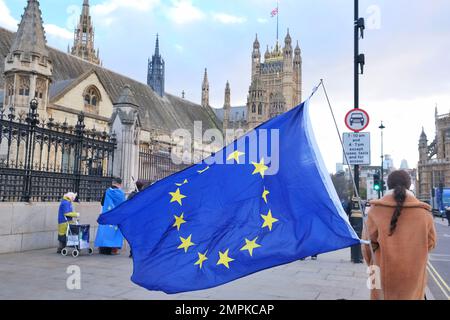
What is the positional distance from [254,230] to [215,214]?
40cm

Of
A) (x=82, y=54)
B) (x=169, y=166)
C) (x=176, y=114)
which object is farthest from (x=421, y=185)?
(x=169, y=166)

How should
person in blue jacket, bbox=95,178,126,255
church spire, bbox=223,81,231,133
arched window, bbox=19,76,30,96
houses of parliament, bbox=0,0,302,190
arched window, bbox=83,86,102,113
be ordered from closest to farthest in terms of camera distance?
person in blue jacket, bbox=95,178,126,255 < houses of parliament, bbox=0,0,302,190 < arched window, bbox=19,76,30,96 < arched window, bbox=83,86,102,113 < church spire, bbox=223,81,231,133

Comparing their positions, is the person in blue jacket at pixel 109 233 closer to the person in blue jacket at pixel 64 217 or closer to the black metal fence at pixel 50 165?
the person in blue jacket at pixel 64 217

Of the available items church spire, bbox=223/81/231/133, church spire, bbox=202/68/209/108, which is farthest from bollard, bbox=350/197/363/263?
church spire, bbox=202/68/209/108

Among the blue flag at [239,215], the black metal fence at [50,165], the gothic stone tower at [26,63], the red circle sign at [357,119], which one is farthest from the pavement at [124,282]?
the gothic stone tower at [26,63]

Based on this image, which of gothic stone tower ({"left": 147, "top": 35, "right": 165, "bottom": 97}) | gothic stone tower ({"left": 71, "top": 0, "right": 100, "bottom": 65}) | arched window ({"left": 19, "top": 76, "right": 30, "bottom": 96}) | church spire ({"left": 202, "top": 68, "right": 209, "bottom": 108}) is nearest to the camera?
arched window ({"left": 19, "top": 76, "right": 30, "bottom": 96})

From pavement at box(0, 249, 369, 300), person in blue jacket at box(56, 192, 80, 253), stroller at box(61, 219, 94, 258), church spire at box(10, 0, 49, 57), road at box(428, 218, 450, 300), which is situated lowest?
road at box(428, 218, 450, 300)

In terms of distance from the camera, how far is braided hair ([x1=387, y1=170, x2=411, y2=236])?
3.24 meters

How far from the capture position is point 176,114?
56.2 metres

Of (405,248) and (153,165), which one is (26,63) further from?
(405,248)

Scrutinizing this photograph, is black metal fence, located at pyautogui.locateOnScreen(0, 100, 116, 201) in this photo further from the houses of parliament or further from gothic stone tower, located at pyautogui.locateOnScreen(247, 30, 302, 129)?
gothic stone tower, located at pyautogui.locateOnScreen(247, 30, 302, 129)

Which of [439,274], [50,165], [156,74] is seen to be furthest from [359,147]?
[156,74]

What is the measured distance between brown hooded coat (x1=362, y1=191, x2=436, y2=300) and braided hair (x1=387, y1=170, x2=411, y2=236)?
0.03 metres
